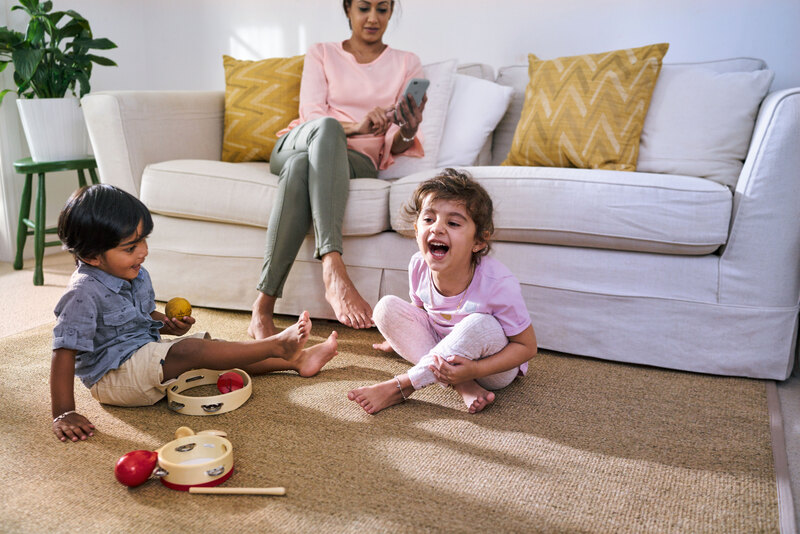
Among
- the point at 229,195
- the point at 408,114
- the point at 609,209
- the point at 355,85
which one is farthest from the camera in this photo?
the point at 355,85

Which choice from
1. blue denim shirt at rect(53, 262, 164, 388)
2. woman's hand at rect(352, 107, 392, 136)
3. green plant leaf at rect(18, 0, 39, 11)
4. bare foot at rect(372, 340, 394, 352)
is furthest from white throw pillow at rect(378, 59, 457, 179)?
green plant leaf at rect(18, 0, 39, 11)

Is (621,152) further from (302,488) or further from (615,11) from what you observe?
(302,488)

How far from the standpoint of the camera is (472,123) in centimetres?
243

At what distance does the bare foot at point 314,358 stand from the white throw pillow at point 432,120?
0.88 metres

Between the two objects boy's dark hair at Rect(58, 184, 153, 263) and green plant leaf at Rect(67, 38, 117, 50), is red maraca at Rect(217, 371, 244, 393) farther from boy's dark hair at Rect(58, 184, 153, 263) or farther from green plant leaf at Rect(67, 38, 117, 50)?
green plant leaf at Rect(67, 38, 117, 50)

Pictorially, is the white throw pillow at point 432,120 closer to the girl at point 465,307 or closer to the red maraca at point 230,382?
the girl at point 465,307

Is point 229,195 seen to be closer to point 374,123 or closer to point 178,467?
point 374,123

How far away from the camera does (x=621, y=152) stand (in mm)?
2178

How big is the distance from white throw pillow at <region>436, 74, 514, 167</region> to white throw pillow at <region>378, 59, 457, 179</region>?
1.5 inches

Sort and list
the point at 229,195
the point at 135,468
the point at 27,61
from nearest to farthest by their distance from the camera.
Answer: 1. the point at 135,468
2. the point at 229,195
3. the point at 27,61

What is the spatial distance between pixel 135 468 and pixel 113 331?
412mm

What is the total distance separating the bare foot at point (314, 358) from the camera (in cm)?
168

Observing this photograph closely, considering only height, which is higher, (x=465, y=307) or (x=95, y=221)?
(x=95, y=221)

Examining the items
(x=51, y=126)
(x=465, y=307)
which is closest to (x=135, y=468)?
(x=465, y=307)
